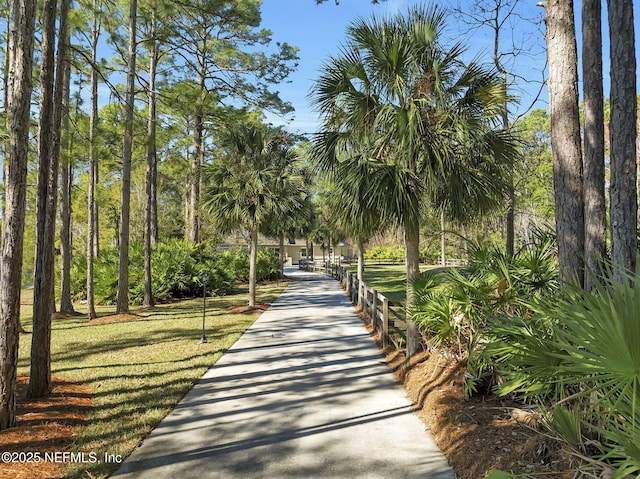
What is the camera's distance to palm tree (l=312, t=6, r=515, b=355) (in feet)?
21.1

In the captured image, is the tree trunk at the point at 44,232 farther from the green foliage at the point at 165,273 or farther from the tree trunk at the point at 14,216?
the green foliage at the point at 165,273

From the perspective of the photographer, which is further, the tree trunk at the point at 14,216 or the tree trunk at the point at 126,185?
the tree trunk at the point at 126,185

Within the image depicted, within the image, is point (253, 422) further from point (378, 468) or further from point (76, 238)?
point (76, 238)

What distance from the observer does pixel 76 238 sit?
88.0 feet

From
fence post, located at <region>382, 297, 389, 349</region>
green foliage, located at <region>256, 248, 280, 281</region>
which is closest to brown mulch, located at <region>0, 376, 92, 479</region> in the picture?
fence post, located at <region>382, 297, 389, 349</region>

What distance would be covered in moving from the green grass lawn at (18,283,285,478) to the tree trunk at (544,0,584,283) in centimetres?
531

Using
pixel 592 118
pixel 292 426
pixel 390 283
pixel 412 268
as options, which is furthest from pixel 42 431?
pixel 390 283

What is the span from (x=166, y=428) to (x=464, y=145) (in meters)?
5.61

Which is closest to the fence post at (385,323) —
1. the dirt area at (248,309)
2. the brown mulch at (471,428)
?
the brown mulch at (471,428)

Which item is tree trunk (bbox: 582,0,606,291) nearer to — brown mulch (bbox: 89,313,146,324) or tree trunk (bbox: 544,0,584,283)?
tree trunk (bbox: 544,0,584,283)

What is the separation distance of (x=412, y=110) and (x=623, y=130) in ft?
9.73

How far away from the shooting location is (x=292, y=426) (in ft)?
15.5

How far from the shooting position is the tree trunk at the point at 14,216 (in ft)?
14.6

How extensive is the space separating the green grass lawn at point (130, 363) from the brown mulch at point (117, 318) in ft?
0.75
